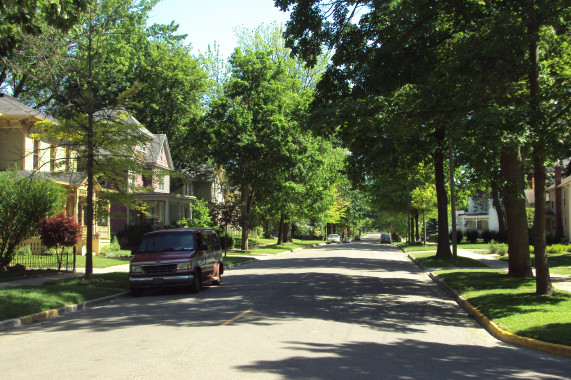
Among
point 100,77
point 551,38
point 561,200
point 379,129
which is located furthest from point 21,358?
point 561,200

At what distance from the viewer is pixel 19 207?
18.9m

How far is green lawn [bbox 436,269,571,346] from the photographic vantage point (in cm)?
911

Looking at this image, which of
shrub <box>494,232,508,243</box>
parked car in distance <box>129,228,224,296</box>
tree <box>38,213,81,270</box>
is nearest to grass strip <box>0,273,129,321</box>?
parked car in distance <box>129,228,224,296</box>

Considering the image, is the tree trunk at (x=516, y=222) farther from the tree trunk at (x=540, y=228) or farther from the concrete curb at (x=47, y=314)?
the concrete curb at (x=47, y=314)

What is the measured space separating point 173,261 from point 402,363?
851 centimetres

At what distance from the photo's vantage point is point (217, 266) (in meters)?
17.4

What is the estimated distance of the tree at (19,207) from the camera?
1873cm

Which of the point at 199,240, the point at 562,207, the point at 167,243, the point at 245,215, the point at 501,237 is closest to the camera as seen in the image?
the point at 167,243

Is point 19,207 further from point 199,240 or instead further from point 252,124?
point 252,124

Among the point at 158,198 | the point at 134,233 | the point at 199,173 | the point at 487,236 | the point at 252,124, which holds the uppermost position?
the point at 252,124

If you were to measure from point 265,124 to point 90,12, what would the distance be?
1918 cm

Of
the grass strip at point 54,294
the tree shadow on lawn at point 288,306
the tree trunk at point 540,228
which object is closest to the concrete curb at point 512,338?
the tree shadow on lawn at point 288,306

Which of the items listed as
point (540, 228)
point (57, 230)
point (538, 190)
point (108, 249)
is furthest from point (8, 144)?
point (540, 228)

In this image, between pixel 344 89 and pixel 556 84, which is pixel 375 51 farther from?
pixel 556 84
